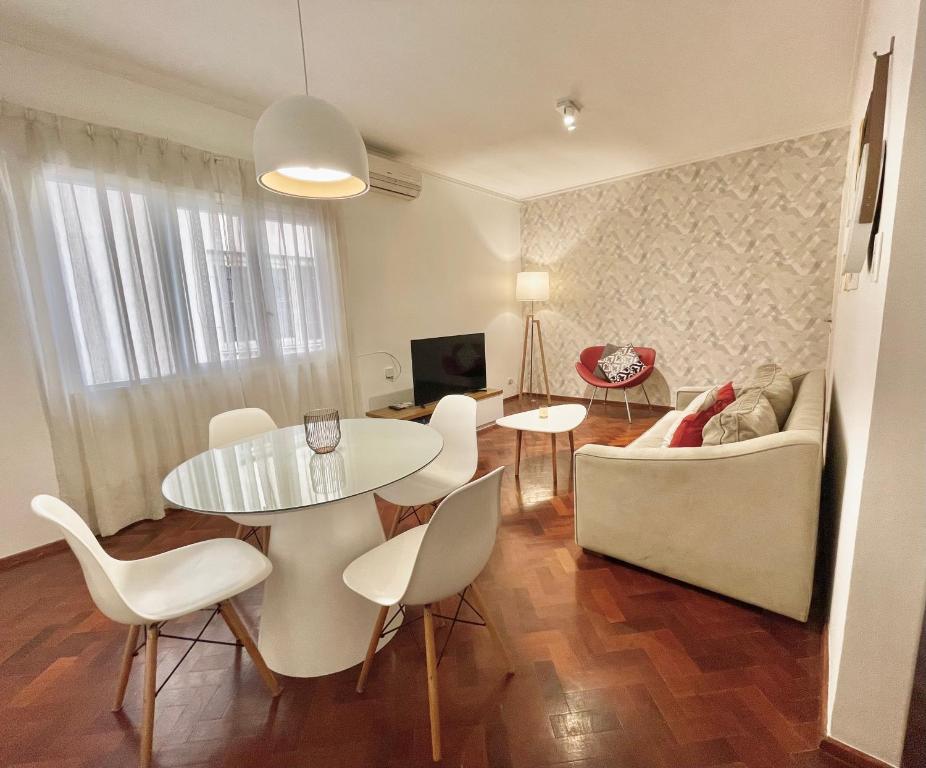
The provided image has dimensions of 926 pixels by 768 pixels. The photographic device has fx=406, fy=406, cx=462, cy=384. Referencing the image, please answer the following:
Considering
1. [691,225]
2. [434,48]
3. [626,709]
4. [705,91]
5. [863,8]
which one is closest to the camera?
[626,709]

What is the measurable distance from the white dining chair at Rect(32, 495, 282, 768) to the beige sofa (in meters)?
1.43

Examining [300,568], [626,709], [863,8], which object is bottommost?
[626,709]

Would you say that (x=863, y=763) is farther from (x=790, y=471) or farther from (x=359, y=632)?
(x=359, y=632)

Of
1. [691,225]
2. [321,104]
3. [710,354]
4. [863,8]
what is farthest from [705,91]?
[321,104]

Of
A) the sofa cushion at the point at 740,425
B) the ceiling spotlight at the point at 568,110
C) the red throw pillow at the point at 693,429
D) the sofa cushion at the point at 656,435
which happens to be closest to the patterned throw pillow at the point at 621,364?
the sofa cushion at the point at 656,435

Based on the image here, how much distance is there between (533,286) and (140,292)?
3.87 metres

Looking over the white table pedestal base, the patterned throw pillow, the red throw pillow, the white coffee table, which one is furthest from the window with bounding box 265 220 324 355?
the patterned throw pillow

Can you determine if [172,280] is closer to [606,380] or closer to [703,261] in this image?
[606,380]

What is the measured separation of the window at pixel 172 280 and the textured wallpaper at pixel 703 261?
10.9 ft

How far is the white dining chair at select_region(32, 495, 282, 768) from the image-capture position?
1085 mm

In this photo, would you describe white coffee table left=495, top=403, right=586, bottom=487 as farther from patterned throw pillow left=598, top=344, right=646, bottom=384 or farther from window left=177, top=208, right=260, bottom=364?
window left=177, top=208, right=260, bottom=364

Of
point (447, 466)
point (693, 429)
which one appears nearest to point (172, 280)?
point (447, 466)

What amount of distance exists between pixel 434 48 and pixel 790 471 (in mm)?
2693

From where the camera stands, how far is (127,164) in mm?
2367
